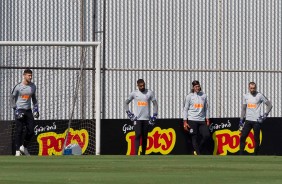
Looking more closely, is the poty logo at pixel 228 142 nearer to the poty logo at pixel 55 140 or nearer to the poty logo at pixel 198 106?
the poty logo at pixel 198 106

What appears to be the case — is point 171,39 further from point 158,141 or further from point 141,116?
point 141,116

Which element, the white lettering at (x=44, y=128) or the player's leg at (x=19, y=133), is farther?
the white lettering at (x=44, y=128)

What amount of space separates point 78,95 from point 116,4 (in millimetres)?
4407

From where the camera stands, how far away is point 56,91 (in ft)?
88.7

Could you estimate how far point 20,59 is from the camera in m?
26.7

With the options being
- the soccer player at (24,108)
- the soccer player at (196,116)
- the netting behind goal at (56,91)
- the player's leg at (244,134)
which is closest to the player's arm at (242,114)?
the player's leg at (244,134)

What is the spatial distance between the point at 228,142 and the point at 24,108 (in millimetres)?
6502

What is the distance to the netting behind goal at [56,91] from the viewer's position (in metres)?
23.9

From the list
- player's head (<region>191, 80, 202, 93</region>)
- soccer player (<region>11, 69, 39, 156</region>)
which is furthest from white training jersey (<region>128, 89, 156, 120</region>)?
soccer player (<region>11, 69, 39, 156</region>)

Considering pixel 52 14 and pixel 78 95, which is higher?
pixel 52 14

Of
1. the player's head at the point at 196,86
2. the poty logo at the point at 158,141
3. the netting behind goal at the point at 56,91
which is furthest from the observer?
the poty logo at the point at 158,141

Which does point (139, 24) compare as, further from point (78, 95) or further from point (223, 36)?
point (78, 95)
